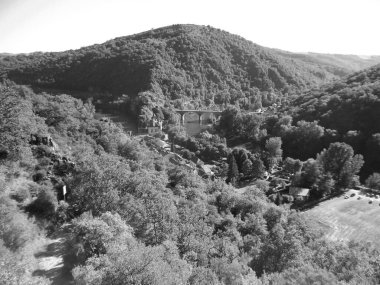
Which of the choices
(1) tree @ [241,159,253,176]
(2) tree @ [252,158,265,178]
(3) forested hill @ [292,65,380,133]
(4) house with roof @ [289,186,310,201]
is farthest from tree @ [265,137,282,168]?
(3) forested hill @ [292,65,380,133]

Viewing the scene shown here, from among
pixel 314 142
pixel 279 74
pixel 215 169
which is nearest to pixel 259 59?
pixel 279 74

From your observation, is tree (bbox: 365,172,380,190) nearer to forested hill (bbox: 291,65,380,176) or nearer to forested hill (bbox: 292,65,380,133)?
forested hill (bbox: 291,65,380,176)

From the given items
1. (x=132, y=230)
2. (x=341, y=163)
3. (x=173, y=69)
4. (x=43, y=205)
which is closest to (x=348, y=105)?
(x=341, y=163)

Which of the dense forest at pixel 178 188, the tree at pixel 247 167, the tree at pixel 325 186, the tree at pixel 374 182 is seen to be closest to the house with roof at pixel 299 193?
the dense forest at pixel 178 188

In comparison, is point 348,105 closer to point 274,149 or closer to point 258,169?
point 274,149

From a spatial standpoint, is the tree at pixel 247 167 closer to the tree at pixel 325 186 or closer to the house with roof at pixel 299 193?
the house with roof at pixel 299 193

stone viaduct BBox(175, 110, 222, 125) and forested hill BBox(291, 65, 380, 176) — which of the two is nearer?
forested hill BBox(291, 65, 380, 176)

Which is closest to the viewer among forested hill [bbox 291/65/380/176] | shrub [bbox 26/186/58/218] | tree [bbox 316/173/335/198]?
shrub [bbox 26/186/58/218]
